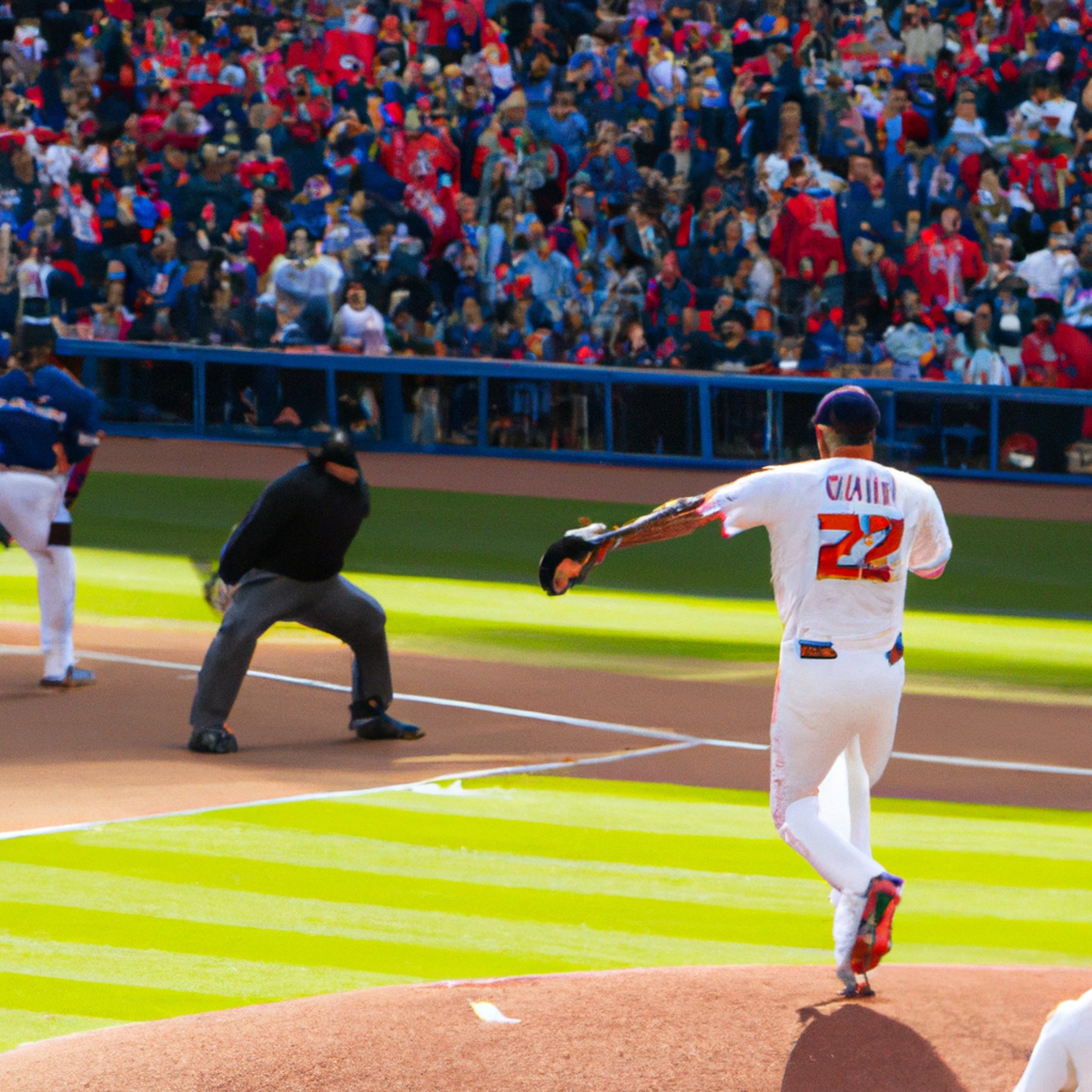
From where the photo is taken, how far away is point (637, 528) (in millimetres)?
5316

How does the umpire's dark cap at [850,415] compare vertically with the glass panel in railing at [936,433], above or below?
above

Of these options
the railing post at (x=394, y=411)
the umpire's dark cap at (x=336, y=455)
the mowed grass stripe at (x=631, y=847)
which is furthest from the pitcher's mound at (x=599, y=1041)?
the railing post at (x=394, y=411)

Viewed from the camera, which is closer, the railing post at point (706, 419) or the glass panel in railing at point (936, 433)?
the glass panel in railing at point (936, 433)

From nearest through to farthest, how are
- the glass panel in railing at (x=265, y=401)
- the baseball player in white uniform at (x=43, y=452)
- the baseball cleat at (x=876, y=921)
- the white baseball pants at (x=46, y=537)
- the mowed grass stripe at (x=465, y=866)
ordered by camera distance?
the baseball cleat at (x=876, y=921) → the mowed grass stripe at (x=465, y=866) → the baseball player in white uniform at (x=43, y=452) → the white baseball pants at (x=46, y=537) → the glass panel in railing at (x=265, y=401)

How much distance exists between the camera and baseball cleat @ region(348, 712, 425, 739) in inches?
363

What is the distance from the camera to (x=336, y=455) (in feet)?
28.2

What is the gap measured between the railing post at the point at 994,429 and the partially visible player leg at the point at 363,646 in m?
9.34

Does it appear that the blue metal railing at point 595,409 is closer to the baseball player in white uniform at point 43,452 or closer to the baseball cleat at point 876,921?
the baseball player in white uniform at point 43,452

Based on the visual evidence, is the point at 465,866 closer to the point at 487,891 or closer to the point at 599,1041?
the point at 487,891

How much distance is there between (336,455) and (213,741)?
153 centimetres

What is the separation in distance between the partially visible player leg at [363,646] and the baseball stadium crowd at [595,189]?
9.81 m

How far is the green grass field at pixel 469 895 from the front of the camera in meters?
5.77

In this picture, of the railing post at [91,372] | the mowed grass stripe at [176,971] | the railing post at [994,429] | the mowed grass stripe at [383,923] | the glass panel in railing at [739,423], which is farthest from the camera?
the railing post at [91,372]

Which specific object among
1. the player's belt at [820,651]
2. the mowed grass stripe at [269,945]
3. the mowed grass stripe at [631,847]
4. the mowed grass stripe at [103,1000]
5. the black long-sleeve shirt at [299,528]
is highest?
the player's belt at [820,651]
